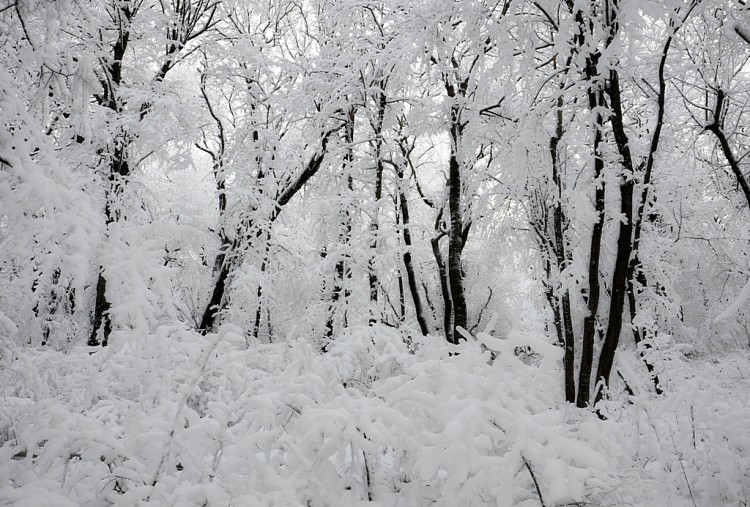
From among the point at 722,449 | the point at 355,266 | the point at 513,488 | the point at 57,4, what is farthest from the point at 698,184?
the point at 57,4

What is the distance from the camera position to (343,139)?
12.6 metres

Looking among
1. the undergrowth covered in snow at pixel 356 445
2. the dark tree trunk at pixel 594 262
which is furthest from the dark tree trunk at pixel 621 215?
the undergrowth covered in snow at pixel 356 445

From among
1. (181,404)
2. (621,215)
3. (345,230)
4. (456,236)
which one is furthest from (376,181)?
(181,404)

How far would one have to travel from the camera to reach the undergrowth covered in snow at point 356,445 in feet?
6.48

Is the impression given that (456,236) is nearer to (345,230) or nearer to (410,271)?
(410,271)

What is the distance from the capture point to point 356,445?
2.39 meters

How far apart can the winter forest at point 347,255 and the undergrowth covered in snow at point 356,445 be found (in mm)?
18

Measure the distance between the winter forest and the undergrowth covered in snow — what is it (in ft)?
0.06

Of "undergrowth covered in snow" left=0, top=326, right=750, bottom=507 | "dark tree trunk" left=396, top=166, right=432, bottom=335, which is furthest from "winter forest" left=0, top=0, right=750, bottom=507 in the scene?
"dark tree trunk" left=396, top=166, right=432, bottom=335

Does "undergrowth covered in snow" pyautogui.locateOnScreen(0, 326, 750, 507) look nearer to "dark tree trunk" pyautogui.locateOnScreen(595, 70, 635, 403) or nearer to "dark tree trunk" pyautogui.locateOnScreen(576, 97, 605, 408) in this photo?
"dark tree trunk" pyautogui.locateOnScreen(595, 70, 635, 403)

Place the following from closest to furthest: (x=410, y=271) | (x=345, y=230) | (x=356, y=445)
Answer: (x=356, y=445), (x=410, y=271), (x=345, y=230)

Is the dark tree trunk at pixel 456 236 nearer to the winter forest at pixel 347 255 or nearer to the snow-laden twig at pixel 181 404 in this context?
the winter forest at pixel 347 255

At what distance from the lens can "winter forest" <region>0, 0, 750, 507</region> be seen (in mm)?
2186

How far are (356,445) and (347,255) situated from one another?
9292 mm
